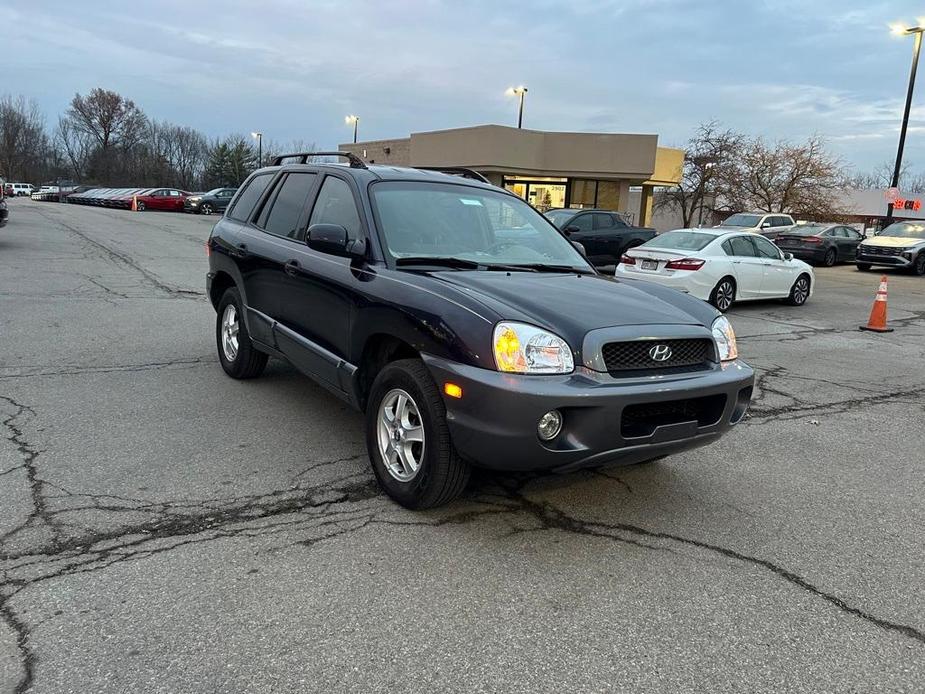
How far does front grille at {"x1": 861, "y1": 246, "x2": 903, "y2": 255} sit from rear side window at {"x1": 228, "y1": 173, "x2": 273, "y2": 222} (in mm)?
21903

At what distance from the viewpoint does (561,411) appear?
310 centimetres

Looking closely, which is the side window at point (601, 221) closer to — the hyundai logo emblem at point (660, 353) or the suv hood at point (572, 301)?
the suv hood at point (572, 301)

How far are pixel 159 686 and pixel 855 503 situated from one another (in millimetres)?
3777

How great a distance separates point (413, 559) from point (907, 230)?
83.9ft

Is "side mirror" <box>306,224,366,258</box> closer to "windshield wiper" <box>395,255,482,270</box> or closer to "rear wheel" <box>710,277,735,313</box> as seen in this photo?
"windshield wiper" <box>395,255,482,270</box>

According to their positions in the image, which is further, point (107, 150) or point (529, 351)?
point (107, 150)

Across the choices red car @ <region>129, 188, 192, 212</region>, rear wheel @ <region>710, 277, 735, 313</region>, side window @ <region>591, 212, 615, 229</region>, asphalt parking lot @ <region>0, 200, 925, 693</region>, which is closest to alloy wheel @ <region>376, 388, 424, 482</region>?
asphalt parking lot @ <region>0, 200, 925, 693</region>

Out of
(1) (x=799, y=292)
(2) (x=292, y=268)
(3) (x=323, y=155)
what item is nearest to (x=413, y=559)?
(2) (x=292, y=268)

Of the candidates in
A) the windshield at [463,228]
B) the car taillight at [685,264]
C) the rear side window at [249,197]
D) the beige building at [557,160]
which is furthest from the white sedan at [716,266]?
the beige building at [557,160]

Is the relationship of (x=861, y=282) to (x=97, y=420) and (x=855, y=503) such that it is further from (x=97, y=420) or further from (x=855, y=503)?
(x=97, y=420)

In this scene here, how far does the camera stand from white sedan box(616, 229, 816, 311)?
1157cm

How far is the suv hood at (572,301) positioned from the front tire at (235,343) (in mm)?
2557

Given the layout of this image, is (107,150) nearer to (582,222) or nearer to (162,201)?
(162,201)

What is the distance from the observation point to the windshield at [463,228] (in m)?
4.20
